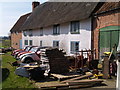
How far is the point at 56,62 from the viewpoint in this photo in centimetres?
1106

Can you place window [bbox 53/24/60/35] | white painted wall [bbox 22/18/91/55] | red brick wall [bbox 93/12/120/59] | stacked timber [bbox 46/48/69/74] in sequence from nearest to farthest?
1. stacked timber [bbox 46/48/69/74]
2. red brick wall [bbox 93/12/120/59]
3. white painted wall [bbox 22/18/91/55]
4. window [bbox 53/24/60/35]

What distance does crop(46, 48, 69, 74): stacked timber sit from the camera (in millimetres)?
10914

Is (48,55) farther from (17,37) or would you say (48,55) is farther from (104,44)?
(17,37)

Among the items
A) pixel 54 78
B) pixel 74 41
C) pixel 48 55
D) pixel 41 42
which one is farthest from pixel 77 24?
pixel 41 42

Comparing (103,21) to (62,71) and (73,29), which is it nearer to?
(73,29)

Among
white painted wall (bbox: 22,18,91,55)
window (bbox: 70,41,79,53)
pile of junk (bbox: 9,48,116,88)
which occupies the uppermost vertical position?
white painted wall (bbox: 22,18,91,55)

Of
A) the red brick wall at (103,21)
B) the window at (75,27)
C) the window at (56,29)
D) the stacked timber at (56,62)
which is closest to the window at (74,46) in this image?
the window at (75,27)

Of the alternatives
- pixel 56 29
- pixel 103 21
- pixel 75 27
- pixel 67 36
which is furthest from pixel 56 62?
pixel 56 29

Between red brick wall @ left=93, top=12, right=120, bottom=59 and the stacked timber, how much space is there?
169 inches

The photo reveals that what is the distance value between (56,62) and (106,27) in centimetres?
520

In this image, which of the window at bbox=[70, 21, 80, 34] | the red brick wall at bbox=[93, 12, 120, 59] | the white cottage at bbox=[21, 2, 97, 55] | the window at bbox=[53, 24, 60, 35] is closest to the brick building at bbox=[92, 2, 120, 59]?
the red brick wall at bbox=[93, 12, 120, 59]

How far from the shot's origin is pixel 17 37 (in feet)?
138

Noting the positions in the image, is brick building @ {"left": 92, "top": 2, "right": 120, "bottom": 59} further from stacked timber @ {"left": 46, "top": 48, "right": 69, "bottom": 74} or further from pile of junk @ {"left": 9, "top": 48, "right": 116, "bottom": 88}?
stacked timber @ {"left": 46, "top": 48, "right": 69, "bottom": 74}

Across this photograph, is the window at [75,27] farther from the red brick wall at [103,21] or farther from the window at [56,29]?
the window at [56,29]
